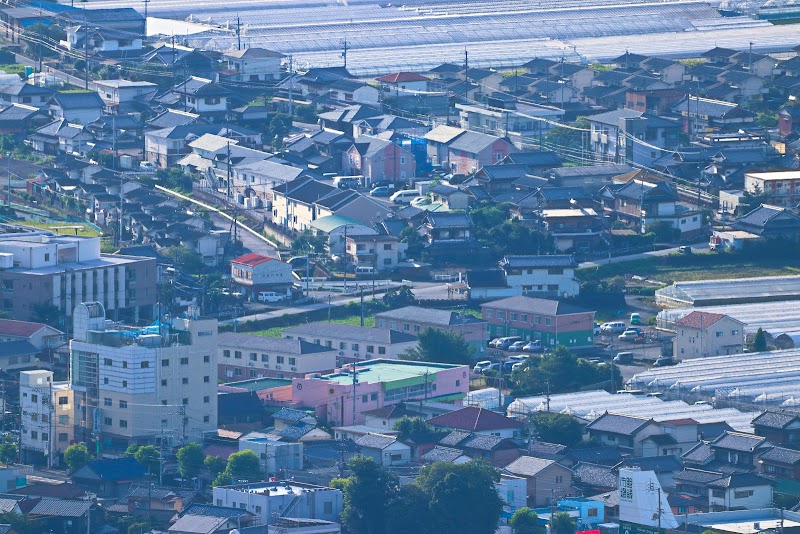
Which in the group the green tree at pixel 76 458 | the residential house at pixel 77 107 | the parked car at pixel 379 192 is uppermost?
the residential house at pixel 77 107

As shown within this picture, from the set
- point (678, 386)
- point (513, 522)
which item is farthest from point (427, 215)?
point (513, 522)

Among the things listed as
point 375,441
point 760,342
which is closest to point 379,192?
point 760,342

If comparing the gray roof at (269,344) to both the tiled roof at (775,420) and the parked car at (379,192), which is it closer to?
the tiled roof at (775,420)

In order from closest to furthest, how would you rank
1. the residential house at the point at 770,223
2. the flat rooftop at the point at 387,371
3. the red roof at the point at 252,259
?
1. the flat rooftop at the point at 387,371
2. the red roof at the point at 252,259
3. the residential house at the point at 770,223

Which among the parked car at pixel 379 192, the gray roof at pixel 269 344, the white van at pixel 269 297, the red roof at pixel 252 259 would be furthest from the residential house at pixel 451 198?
the gray roof at pixel 269 344

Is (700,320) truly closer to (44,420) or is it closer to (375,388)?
(375,388)

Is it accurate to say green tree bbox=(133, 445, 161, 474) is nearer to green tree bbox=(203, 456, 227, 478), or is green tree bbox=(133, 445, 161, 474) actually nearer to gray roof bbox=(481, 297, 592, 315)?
green tree bbox=(203, 456, 227, 478)

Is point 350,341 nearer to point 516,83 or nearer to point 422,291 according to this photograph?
point 422,291
